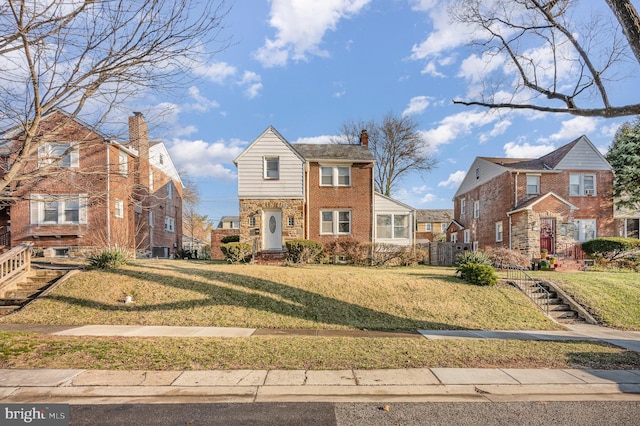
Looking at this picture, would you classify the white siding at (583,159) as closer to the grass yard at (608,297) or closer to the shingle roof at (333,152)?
the grass yard at (608,297)

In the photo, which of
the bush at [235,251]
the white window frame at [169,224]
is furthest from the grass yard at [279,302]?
the white window frame at [169,224]

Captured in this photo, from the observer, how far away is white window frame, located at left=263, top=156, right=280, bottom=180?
1988 cm

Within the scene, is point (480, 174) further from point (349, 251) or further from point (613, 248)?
point (349, 251)

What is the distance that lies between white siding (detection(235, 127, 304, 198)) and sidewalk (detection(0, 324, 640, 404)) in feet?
48.4

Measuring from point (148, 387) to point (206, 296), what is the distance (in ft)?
19.4

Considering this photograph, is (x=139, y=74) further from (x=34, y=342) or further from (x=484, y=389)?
Answer: (x=484, y=389)

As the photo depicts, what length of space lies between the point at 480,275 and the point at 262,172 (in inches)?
500

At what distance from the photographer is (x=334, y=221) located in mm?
21062

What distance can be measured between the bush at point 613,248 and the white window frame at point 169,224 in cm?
2950

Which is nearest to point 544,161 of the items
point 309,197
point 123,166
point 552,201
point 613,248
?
point 552,201

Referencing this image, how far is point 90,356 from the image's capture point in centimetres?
598

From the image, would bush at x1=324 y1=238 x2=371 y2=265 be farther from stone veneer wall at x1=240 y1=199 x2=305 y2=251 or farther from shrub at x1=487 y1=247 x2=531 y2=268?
shrub at x1=487 y1=247 x2=531 y2=268

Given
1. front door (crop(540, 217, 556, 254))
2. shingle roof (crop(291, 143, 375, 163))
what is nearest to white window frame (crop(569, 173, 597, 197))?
front door (crop(540, 217, 556, 254))

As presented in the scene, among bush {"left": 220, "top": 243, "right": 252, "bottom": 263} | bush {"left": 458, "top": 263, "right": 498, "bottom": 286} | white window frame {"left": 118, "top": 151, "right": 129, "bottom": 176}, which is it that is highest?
white window frame {"left": 118, "top": 151, "right": 129, "bottom": 176}
